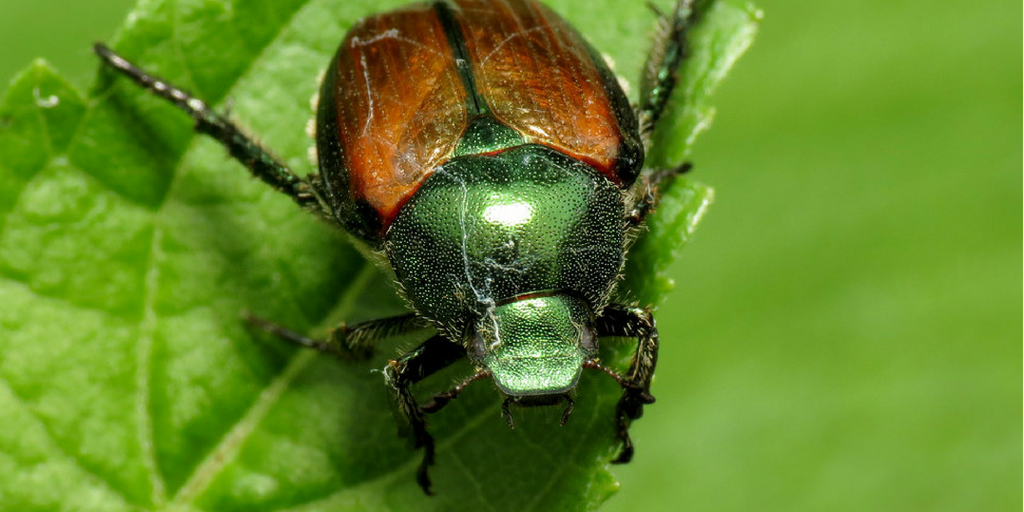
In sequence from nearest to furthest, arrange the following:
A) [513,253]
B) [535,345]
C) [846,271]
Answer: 1. [535,345]
2. [513,253]
3. [846,271]

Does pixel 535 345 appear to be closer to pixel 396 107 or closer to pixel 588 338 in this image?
pixel 588 338

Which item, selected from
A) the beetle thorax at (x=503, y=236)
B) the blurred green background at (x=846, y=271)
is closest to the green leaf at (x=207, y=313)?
the beetle thorax at (x=503, y=236)

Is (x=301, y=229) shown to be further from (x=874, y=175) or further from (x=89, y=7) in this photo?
(x=874, y=175)

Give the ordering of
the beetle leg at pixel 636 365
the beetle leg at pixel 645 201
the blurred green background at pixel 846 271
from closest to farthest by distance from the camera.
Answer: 1. the beetle leg at pixel 636 365
2. the beetle leg at pixel 645 201
3. the blurred green background at pixel 846 271

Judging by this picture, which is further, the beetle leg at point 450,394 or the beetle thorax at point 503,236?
the beetle thorax at point 503,236

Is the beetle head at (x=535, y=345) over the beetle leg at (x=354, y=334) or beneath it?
over

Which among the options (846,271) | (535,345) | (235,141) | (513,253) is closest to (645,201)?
(513,253)

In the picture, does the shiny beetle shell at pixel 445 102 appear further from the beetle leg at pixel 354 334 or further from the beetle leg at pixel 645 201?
the beetle leg at pixel 354 334
